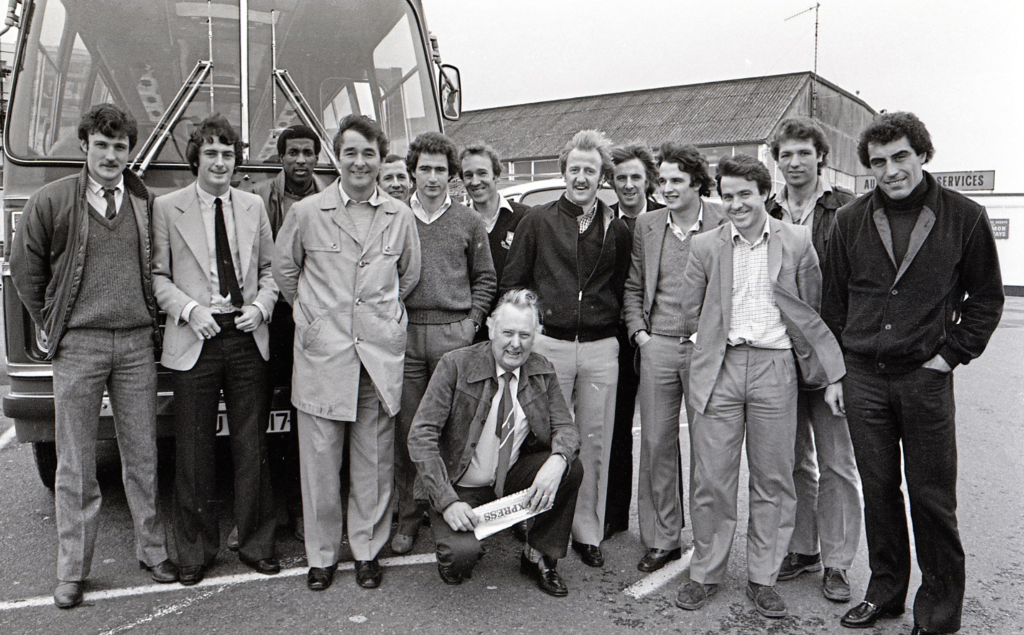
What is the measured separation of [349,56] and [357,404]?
2351 mm

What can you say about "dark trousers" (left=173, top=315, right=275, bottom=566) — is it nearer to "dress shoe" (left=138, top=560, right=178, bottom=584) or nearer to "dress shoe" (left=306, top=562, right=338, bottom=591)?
"dress shoe" (left=138, top=560, right=178, bottom=584)

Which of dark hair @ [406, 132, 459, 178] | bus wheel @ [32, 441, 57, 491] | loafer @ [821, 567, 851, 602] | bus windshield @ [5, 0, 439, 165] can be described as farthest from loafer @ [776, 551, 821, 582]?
bus wheel @ [32, 441, 57, 491]

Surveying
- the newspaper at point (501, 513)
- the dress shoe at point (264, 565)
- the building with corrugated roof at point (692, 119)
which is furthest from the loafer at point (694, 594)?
the building with corrugated roof at point (692, 119)

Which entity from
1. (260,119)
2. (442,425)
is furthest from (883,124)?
(260,119)

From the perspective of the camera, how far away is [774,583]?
356 cm

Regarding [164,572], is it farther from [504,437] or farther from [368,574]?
[504,437]

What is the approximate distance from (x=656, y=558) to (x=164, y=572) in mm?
2253

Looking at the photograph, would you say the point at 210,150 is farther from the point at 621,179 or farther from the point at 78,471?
the point at 621,179

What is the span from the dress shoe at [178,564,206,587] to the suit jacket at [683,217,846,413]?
2330 millimetres

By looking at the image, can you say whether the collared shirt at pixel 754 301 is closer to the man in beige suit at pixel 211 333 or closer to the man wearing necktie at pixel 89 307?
the man in beige suit at pixel 211 333

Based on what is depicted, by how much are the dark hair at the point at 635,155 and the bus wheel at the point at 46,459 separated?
3.42 m

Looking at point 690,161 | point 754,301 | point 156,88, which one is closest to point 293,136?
point 156,88

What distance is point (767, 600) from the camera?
3496 millimetres

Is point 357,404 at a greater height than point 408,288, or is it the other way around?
point 408,288
